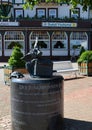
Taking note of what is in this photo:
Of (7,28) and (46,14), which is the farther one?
(46,14)

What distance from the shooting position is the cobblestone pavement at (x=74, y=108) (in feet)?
28.8

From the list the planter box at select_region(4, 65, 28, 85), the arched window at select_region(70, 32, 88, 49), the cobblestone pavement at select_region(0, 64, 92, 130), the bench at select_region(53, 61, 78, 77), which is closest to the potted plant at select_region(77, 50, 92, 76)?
the bench at select_region(53, 61, 78, 77)

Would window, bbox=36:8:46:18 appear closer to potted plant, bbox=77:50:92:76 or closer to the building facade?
the building facade

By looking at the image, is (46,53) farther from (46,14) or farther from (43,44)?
(46,14)

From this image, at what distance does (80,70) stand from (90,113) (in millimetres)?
11695

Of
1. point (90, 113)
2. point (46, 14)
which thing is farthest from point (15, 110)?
point (46, 14)

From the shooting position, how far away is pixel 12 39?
48625 mm

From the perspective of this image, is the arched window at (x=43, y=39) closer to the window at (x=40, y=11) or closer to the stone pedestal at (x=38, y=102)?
the window at (x=40, y=11)

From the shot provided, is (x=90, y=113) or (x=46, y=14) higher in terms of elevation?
(x=46, y=14)

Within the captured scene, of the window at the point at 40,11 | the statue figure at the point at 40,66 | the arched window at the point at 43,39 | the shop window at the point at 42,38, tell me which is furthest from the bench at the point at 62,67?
the window at the point at 40,11

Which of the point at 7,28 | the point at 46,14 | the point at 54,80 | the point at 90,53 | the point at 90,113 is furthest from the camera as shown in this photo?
the point at 46,14

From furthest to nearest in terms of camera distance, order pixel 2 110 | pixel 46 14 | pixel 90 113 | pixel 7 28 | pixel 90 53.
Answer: pixel 46 14, pixel 7 28, pixel 90 53, pixel 2 110, pixel 90 113

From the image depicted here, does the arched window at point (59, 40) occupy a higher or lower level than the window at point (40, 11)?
lower

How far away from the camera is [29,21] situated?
47625 millimetres
